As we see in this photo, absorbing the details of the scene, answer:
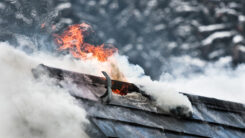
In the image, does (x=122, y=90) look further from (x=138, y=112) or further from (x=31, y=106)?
(x=31, y=106)

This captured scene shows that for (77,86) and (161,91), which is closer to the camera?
(77,86)

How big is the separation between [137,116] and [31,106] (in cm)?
104

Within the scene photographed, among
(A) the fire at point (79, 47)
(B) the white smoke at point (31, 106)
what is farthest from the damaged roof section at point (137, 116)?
(A) the fire at point (79, 47)

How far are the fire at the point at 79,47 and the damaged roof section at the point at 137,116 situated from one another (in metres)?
1.13

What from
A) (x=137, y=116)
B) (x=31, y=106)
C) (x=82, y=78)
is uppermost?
(x=82, y=78)

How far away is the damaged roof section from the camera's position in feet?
11.3

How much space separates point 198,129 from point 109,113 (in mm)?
973

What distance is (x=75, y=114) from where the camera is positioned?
3330 millimetres

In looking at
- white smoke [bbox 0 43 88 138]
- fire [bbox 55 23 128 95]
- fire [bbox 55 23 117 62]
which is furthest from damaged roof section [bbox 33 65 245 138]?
fire [bbox 55 23 117 62]

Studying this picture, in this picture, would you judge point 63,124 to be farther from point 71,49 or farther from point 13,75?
point 71,49

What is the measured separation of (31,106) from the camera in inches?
129

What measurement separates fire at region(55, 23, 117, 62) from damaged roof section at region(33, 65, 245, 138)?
1.13 meters

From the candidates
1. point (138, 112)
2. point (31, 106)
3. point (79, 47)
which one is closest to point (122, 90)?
point (138, 112)

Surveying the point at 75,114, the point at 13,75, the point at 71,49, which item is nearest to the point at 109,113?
the point at 75,114
